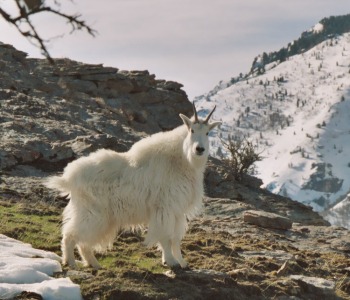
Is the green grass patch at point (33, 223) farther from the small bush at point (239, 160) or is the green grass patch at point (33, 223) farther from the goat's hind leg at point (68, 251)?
the small bush at point (239, 160)

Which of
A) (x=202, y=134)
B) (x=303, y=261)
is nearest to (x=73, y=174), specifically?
(x=202, y=134)

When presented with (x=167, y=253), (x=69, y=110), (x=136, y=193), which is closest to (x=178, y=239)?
(x=167, y=253)

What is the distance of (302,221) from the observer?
29.2 metres

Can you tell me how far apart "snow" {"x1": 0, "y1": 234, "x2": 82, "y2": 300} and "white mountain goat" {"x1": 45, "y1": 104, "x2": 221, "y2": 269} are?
106 cm

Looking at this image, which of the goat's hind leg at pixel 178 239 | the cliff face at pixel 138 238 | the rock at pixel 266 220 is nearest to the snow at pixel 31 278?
the cliff face at pixel 138 238

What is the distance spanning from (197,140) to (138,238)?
177 inches

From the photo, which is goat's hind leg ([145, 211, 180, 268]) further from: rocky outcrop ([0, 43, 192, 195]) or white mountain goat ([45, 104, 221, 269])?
rocky outcrop ([0, 43, 192, 195])

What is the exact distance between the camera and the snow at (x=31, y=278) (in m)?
9.26

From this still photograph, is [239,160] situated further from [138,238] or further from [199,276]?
[199,276]

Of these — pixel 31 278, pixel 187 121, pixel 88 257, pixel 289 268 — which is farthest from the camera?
pixel 289 268

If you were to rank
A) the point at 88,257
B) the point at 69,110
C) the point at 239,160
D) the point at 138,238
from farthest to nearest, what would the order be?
the point at 69,110 → the point at 239,160 → the point at 138,238 → the point at 88,257

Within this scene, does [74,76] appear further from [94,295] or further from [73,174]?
[94,295]

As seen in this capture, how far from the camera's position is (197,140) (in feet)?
41.4

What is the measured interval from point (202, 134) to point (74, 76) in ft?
114
